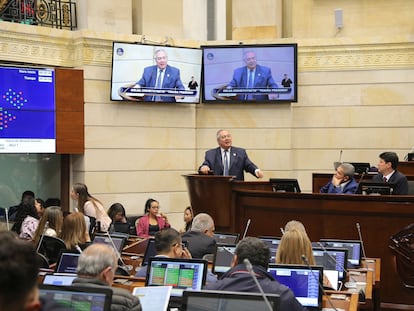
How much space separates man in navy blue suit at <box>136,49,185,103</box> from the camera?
11742mm

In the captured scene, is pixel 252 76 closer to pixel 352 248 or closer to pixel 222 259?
pixel 352 248

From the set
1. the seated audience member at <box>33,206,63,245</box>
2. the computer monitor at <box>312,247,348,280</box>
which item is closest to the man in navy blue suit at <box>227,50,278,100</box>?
the seated audience member at <box>33,206,63,245</box>

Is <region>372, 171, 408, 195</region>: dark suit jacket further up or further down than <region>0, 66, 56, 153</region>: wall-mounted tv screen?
further down

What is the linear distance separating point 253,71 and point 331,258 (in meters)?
6.92

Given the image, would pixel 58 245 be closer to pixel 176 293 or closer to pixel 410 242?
pixel 176 293

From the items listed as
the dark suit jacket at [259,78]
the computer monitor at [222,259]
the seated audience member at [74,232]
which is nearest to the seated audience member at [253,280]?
the computer monitor at [222,259]

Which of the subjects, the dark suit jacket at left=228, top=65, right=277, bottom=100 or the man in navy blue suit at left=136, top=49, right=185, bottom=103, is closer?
the man in navy blue suit at left=136, top=49, right=185, bottom=103

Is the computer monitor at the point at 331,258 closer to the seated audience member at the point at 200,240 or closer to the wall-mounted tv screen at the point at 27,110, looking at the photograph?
the seated audience member at the point at 200,240

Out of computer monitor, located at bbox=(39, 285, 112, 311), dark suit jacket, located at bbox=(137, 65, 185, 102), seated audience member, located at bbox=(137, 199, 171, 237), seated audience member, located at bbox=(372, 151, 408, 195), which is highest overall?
dark suit jacket, located at bbox=(137, 65, 185, 102)

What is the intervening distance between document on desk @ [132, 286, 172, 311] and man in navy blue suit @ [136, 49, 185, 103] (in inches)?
310

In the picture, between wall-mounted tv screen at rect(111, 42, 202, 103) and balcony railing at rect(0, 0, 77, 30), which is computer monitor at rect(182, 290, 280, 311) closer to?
wall-mounted tv screen at rect(111, 42, 202, 103)

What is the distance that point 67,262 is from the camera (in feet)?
17.2

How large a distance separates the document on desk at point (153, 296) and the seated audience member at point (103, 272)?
0.42 m

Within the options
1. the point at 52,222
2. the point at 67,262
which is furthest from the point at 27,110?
the point at 67,262
